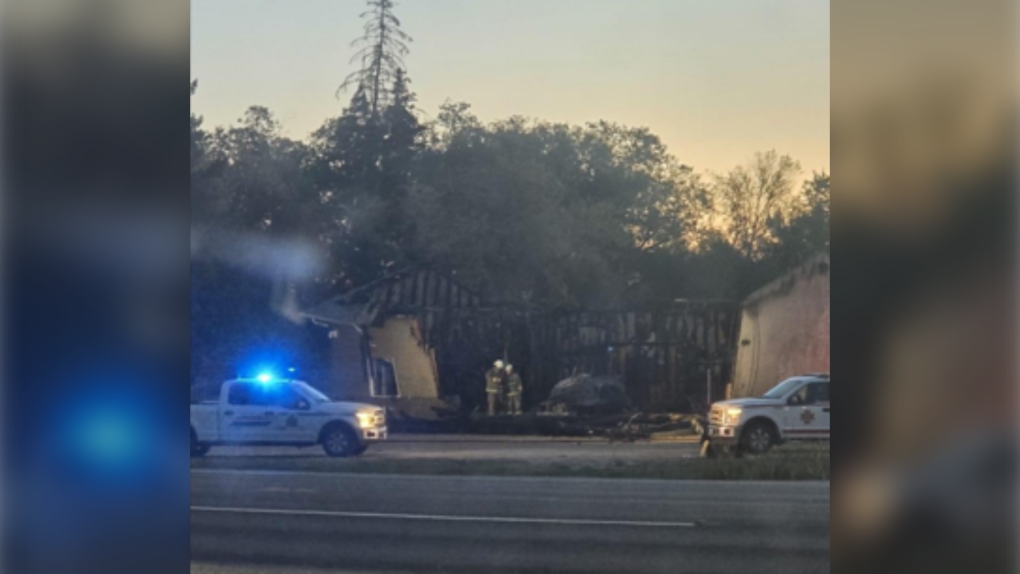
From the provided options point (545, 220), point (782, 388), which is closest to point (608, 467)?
point (782, 388)

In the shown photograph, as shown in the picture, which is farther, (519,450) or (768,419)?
(519,450)

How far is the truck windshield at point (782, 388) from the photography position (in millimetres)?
6004

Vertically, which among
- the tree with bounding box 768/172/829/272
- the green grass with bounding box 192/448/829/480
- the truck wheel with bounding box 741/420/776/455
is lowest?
the green grass with bounding box 192/448/829/480

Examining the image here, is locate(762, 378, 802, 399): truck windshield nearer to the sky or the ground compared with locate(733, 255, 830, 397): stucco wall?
nearer to the ground

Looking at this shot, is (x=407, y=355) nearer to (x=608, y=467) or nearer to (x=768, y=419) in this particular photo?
(x=608, y=467)

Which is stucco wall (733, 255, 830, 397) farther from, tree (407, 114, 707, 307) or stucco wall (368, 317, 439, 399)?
stucco wall (368, 317, 439, 399)

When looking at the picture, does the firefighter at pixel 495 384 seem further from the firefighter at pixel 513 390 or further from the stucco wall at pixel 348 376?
the stucco wall at pixel 348 376

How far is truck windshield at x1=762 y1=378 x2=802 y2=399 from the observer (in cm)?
600

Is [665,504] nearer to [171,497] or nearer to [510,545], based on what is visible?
[510,545]

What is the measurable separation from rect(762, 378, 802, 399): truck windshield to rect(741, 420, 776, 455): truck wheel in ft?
0.61

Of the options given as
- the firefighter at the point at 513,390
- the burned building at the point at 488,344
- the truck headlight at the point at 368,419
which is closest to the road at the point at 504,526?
the truck headlight at the point at 368,419

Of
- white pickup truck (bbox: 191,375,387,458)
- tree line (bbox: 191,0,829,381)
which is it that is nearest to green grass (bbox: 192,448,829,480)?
white pickup truck (bbox: 191,375,387,458)

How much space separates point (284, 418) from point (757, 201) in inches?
127

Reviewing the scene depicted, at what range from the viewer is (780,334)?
6070 mm
